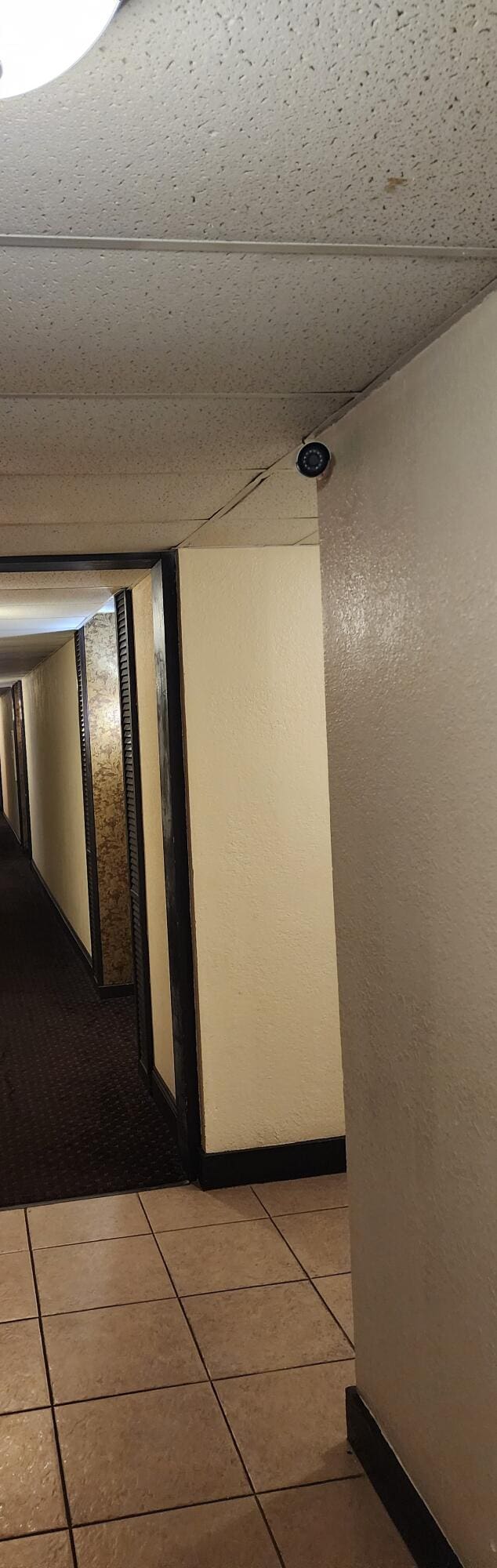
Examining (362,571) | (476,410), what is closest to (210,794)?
(362,571)

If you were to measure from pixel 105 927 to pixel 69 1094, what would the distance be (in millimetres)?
1831

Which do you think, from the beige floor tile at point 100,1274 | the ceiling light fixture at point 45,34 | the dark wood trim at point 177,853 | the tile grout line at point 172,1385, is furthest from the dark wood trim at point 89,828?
the ceiling light fixture at point 45,34

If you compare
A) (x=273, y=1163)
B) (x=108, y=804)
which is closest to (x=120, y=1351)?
(x=273, y=1163)

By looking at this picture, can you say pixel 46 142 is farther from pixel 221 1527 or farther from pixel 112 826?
pixel 112 826

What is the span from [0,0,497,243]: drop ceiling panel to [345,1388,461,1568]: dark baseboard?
2164 mm

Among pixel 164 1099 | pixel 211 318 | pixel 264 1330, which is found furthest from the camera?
pixel 164 1099

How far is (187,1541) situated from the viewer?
2.30 m

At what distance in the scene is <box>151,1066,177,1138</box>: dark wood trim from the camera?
4434mm

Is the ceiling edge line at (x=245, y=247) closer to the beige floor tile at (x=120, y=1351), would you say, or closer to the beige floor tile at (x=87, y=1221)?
the beige floor tile at (x=120, y=1351)

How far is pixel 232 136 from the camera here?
47.9 inches

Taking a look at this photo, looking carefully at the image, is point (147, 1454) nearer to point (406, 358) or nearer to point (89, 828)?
point (406, 358)

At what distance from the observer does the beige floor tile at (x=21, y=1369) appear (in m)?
2.80

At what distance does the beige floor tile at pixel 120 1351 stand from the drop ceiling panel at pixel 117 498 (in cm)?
218

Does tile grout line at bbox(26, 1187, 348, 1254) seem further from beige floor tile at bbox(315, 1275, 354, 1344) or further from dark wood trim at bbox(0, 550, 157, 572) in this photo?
dark wood trim at bbox(0, 550, 157, 572)
